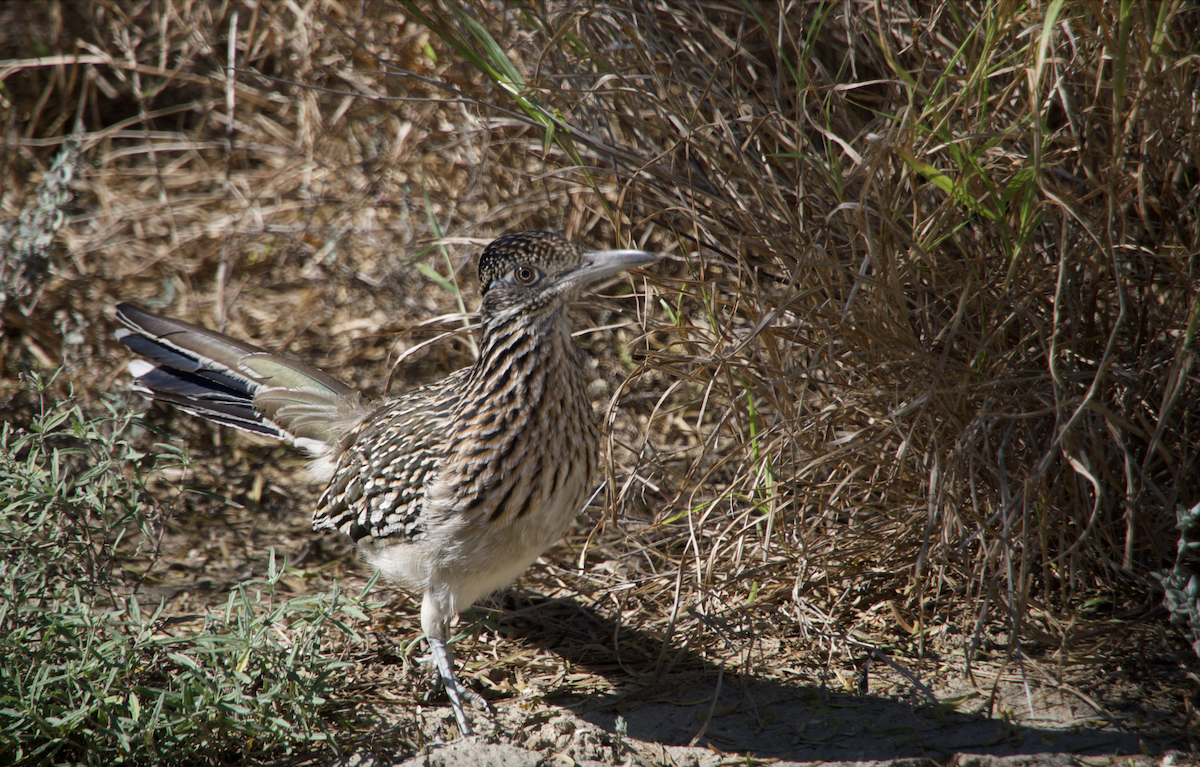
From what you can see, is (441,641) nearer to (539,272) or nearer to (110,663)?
(110,663)

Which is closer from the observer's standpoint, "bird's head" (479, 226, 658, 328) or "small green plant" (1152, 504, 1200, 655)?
"small green plant" (1152, 504, 1200, 655)

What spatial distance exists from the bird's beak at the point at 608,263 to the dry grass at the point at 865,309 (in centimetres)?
15

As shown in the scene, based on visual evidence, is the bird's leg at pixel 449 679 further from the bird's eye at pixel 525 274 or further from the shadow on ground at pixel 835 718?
the bird's eye at pixel 525 274

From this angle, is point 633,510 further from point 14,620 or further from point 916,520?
point 14,620

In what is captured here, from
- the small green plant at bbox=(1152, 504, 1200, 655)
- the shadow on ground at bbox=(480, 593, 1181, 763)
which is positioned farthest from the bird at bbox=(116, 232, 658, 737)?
the small green plant at bbox=(1152, 504, 1200, 655)

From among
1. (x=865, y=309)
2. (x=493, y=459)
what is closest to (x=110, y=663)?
(x=493, y=459)

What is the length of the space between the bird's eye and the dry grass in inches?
14.0

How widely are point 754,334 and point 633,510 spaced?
139cm

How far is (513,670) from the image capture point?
3.23m

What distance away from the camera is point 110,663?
8.40ft

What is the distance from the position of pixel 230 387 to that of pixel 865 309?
254 cm

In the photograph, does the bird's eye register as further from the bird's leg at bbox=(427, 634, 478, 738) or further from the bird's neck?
the bird's leg at bbox=(427, 634, 478, 738)

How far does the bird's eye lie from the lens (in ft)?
9.73

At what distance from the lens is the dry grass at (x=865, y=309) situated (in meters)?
2.55
